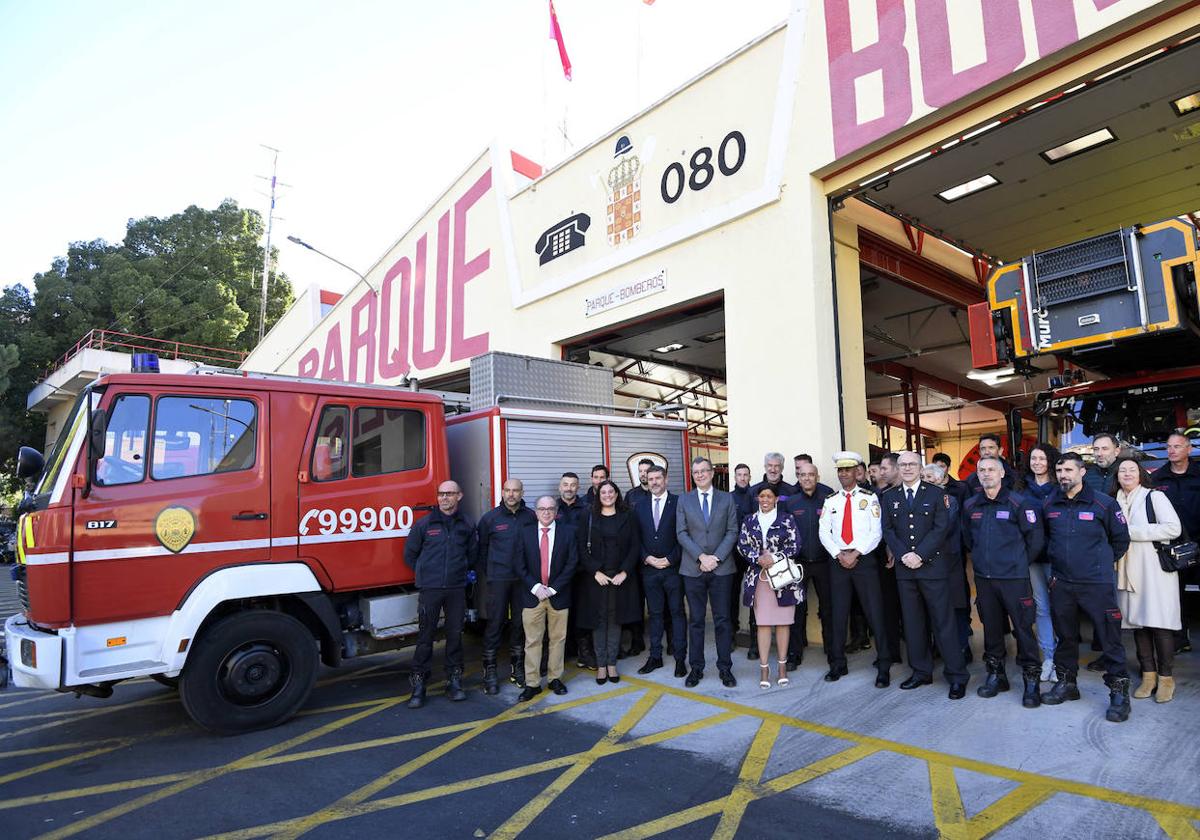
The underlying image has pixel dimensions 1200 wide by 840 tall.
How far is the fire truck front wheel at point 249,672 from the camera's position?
451 cm

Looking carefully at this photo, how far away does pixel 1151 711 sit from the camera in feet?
14.5

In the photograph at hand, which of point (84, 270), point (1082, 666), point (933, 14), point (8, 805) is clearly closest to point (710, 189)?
point (933, 14)

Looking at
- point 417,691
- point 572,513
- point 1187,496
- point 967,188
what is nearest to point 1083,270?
point 1187,496

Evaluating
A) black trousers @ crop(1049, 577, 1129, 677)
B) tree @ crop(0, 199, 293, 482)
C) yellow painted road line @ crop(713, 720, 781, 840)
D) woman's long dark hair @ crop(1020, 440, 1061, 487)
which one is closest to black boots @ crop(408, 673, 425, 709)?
yellow painted road line @ crop(713, 720, 781, 840)

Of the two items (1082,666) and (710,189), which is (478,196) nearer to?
(710,189)

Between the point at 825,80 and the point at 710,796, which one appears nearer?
the point at 710,796

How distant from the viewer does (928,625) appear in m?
5.42

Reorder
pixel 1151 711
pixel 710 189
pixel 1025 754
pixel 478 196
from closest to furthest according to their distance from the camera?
pixel 1025 754
pixel 1151 711
pixel 710 189
pixel 478 196

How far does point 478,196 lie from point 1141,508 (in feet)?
36.2

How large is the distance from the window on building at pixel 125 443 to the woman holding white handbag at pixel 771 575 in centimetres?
458

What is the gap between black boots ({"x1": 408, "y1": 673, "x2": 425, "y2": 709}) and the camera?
525 centimetres

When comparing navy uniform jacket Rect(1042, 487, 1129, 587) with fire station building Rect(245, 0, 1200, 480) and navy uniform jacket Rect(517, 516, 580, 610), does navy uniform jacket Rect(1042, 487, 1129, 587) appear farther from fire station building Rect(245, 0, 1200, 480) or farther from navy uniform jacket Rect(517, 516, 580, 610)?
navy uniform jacket Rect(517, 516, 580, 610)

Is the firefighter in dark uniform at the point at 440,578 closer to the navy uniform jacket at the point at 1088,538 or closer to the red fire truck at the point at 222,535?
the red fire truck at the point at 222,535

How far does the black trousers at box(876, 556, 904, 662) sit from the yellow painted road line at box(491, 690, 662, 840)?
2050 millimetres
